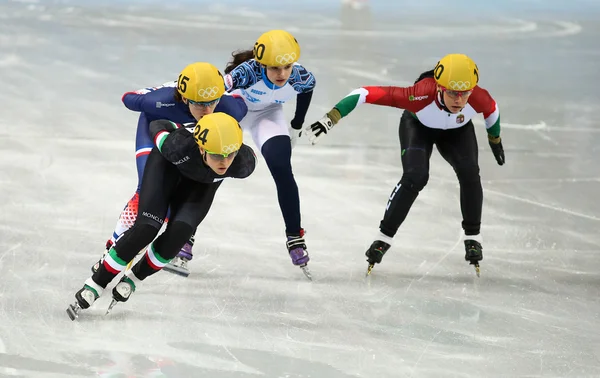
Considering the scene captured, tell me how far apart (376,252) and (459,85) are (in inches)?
43.6

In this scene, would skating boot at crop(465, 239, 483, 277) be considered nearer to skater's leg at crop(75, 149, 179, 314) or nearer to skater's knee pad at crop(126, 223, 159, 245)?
skater's leg at crop(75, 149, 179, 314)

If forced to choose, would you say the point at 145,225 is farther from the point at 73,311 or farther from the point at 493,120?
the point at 493,120

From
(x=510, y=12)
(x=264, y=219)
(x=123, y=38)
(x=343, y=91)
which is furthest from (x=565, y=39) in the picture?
(x=264, y=219)

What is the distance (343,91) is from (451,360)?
16.2 ft

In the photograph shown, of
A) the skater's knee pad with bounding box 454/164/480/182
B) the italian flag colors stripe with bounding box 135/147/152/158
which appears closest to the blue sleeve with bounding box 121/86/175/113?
Answer: the italian flag colors stripe with bounding box 135/147/152/158

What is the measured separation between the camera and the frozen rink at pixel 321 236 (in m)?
4.96

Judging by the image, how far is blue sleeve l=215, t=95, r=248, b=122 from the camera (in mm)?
5633

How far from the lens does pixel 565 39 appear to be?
12023mm

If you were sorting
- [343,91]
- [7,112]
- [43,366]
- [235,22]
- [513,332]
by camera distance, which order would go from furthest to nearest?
1. [235,22]
2. [343,91]
3. [7,112]
4. [513,332]
5. [43,366]

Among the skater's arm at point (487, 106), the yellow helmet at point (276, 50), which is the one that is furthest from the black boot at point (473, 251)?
the yellow helmet at point (276, 50)

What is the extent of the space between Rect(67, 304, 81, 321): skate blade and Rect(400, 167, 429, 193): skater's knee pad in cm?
198

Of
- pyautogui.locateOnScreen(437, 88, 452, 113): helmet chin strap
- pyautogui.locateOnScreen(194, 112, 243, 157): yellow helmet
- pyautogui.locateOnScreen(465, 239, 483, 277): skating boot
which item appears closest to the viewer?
pyautogui.locateOnScreen(194, 112, 243, 157): yellow helmet

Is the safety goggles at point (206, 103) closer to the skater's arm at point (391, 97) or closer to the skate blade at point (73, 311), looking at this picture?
the skater's arm at point (391, 97)

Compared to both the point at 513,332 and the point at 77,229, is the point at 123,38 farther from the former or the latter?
the point at 513,332
